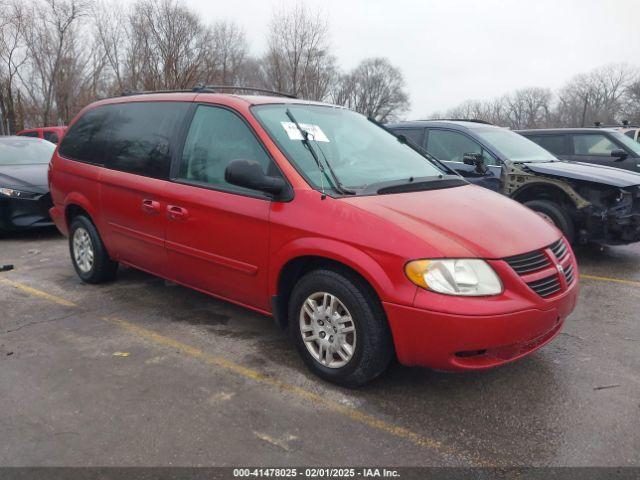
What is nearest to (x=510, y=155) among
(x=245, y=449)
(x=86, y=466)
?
(x=245, y=449)

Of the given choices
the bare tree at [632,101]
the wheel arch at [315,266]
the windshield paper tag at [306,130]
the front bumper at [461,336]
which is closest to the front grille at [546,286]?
the front bumper at [461,336]

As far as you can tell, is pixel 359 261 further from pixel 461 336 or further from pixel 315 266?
pixel 461 336

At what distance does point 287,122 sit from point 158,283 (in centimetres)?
248

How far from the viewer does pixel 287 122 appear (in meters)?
3.68

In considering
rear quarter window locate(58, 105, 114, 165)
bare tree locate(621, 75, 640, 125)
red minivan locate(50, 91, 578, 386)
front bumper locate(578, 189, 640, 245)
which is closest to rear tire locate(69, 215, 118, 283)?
red minivan locate(50, 91, 578, 386)

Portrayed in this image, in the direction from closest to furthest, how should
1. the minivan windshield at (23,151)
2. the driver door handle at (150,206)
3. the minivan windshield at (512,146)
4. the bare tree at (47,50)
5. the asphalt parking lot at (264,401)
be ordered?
the asphalt parking lot at (264,401)
the driver door handle at (150,206)
the minivan windshield at (512,146)
the minivan windshield at (23,151)
the bare tree at (47,50)

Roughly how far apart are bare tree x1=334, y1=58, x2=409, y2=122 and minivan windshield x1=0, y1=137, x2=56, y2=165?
3156 inches

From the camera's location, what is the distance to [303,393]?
310cm

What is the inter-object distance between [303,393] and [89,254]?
10.0 ft

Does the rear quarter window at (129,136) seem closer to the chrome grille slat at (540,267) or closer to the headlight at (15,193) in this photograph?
the headlight at (15,193)

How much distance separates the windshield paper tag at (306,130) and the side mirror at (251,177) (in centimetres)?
47

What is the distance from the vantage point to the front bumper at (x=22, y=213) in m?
7.23

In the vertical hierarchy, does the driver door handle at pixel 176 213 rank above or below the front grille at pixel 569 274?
above

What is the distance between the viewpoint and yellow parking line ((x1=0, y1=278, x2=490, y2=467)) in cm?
260
